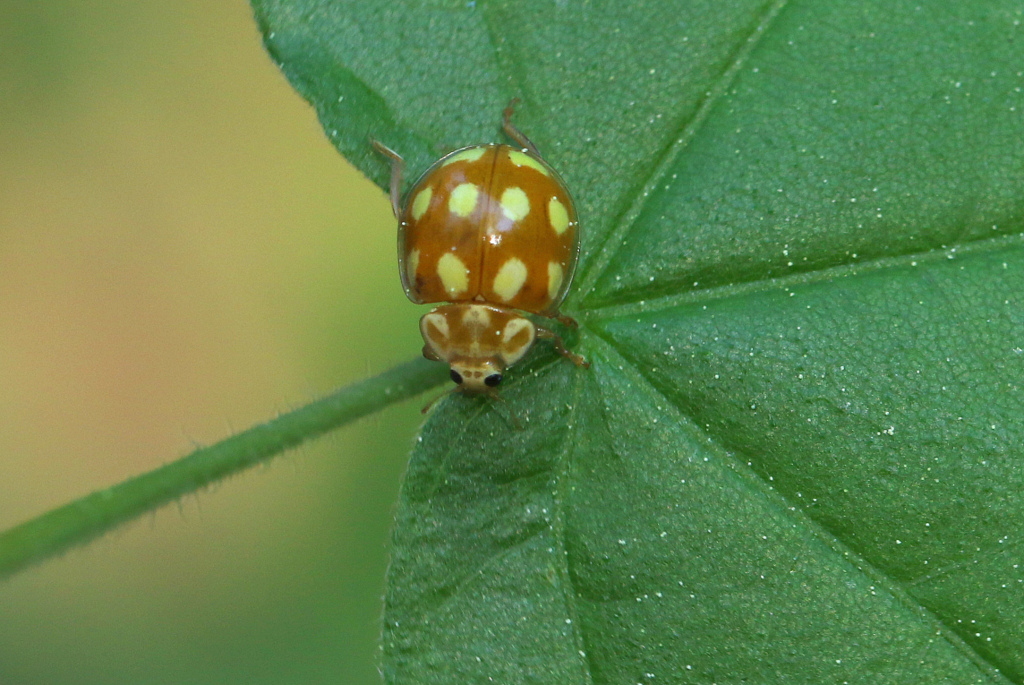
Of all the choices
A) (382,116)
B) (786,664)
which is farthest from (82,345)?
(786,664)

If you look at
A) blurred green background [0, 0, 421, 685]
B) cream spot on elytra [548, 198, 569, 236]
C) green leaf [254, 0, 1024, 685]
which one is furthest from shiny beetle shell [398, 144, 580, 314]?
blurred green background [0, 0, 421, 685]

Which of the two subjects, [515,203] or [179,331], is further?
[179,331]

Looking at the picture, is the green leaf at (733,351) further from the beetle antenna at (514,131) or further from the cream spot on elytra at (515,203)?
the cream spot on elytra at (515,203)

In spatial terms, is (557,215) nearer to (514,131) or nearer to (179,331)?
(514,131)

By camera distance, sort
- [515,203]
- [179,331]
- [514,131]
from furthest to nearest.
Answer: [179,331] < [514,131] < [515,203]

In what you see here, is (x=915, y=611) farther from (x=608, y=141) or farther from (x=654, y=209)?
(x=608, y=141)

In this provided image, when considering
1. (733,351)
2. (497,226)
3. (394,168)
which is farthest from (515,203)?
Result: (733,351)

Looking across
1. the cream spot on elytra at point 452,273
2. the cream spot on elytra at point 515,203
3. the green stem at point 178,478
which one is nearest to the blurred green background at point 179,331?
the green stem at point 178,478
